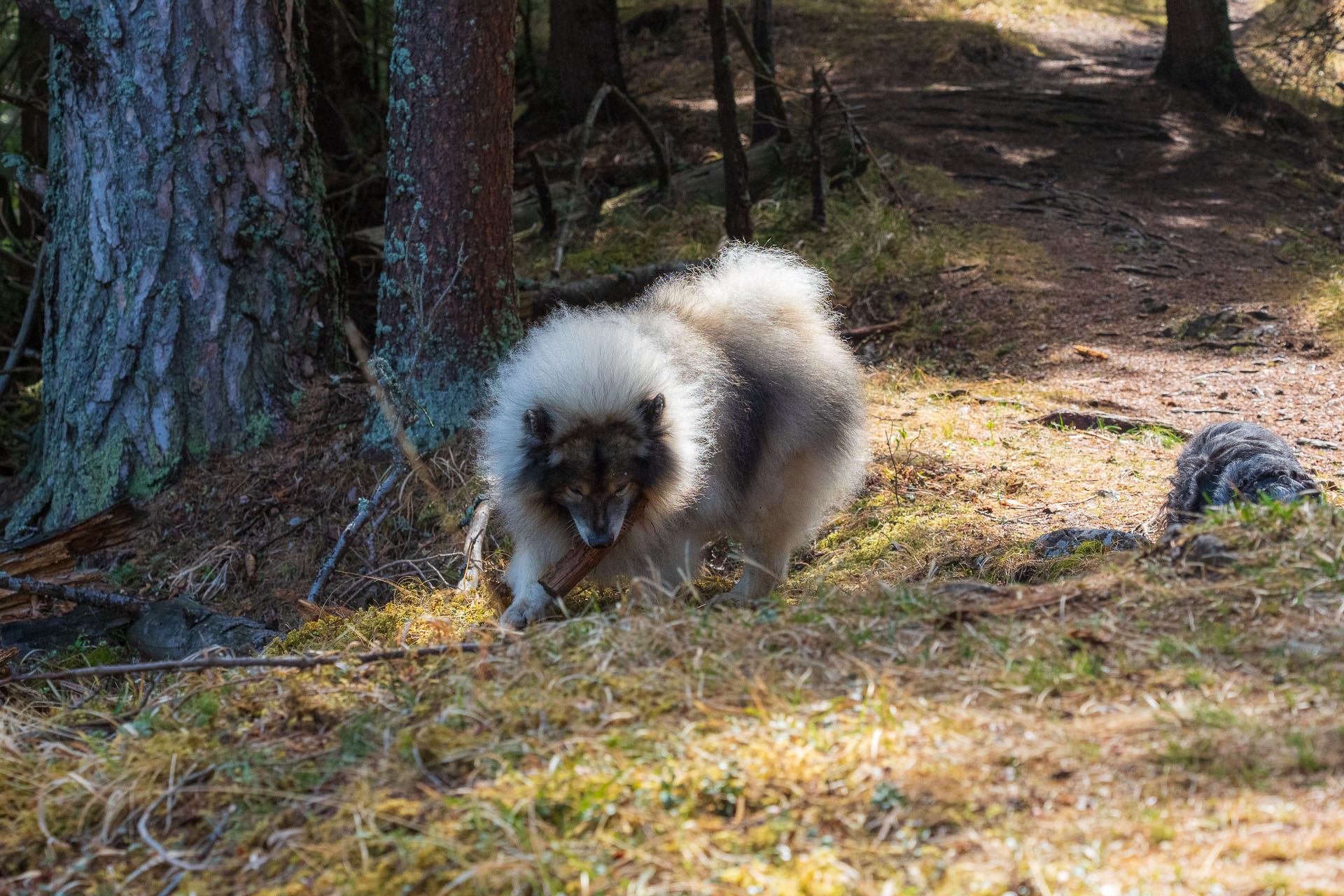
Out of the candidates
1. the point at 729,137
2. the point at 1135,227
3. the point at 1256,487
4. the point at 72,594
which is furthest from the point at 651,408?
the point at 1135,227

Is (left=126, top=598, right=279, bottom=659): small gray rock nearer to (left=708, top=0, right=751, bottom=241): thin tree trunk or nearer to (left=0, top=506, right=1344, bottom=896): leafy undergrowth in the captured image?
(left=0, top=506, right=1344, bottom=896): leafy undergrowth

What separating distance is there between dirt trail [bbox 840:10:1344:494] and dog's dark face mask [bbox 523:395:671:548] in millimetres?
3845

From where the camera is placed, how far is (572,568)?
4.20 meters

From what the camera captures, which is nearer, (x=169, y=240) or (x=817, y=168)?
(x=169, y=240)

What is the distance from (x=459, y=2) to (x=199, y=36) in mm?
1606

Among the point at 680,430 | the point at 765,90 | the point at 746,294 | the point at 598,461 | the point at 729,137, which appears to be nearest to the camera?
the point at 598,461

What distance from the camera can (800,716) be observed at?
2.60 m

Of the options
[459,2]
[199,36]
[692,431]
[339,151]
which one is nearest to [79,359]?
[199,36]

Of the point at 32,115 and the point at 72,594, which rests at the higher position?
the point at 32,115

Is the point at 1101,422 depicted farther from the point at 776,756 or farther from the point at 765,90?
the point at 765,90

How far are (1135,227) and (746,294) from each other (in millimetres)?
7209

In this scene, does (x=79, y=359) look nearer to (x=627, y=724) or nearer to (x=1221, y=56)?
(x=627, y=724)

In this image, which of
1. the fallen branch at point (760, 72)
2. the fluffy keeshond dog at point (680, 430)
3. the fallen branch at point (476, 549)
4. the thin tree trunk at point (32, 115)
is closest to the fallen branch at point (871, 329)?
the fallen branch at point (760, 72)

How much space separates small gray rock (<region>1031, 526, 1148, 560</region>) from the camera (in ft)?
14.3
